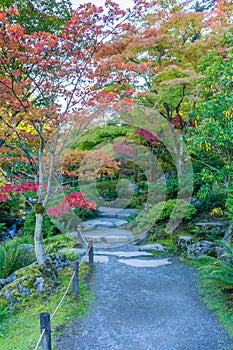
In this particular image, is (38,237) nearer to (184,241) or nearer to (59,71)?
(59,71)

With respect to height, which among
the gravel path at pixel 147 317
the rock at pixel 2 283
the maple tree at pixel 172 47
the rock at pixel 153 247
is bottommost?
the gravel path at pixel 147 317

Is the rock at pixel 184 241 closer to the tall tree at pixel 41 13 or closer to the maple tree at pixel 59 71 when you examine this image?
the maple tree at pixel 59 71

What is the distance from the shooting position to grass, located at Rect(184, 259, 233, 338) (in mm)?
3439

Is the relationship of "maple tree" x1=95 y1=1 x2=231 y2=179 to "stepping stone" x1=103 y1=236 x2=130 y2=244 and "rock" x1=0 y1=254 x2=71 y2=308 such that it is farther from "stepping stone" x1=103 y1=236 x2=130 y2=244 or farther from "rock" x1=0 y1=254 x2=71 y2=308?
"rock" x1=0 y1=254 x2=71 y2=308

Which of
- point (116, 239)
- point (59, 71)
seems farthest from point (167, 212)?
point (59, 71)

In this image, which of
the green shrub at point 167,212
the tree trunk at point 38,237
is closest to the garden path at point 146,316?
the tree trunk at point 38,237

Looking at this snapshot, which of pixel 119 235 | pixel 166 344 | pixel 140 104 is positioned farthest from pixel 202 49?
pixel 166 344

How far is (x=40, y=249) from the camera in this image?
4629 mm

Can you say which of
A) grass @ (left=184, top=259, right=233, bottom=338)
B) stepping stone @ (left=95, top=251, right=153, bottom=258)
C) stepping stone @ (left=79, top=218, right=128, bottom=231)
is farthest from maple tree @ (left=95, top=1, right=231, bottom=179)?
grass @ (left=184, top=259, right=233, bottom=338)

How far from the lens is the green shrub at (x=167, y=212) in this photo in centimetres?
798

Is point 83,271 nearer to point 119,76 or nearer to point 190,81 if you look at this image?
point 119,76

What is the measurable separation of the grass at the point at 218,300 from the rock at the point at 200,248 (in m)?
1.39

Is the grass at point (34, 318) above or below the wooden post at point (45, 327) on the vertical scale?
below

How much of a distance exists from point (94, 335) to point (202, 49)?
24.9ft
